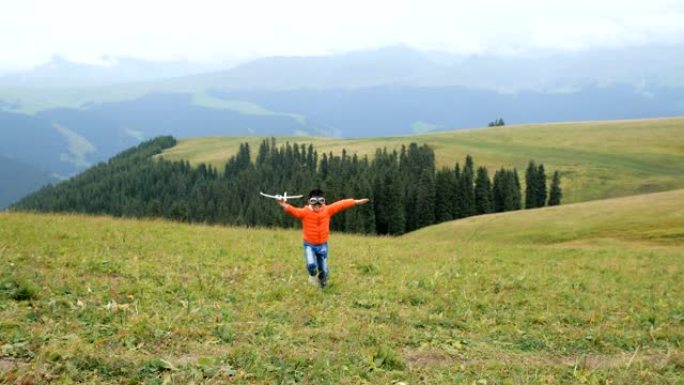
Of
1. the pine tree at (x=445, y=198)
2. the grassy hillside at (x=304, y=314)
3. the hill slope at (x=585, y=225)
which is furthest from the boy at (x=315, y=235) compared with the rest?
the pine tree at (x=445, y=198)

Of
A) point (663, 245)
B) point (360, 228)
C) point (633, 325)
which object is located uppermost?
point (633, 325)

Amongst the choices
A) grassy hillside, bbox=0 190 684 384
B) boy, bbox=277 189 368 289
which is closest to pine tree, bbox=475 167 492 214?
grassy hillside, bbox=0 190 684 384

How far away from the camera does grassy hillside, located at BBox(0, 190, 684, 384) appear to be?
10242mm

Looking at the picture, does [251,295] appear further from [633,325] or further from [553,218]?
[553,218]

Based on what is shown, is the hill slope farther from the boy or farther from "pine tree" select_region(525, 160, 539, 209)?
"pine tree" select_region(525, 160, 539, 209)

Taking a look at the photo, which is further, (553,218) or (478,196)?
(478,196)

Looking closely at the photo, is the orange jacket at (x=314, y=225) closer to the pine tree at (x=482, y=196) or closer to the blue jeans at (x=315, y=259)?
the blue jeans at (x=315, y=259)

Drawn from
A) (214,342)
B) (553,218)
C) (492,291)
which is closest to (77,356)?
(214,342)

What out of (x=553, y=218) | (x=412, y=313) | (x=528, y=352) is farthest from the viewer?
(x=553, y=218)

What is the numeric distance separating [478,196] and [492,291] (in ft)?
375

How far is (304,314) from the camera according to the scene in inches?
563

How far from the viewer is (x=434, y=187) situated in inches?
4943

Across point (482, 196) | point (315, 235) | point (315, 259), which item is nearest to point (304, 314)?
point (315, 259)

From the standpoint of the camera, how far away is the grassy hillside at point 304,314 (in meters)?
10.2
